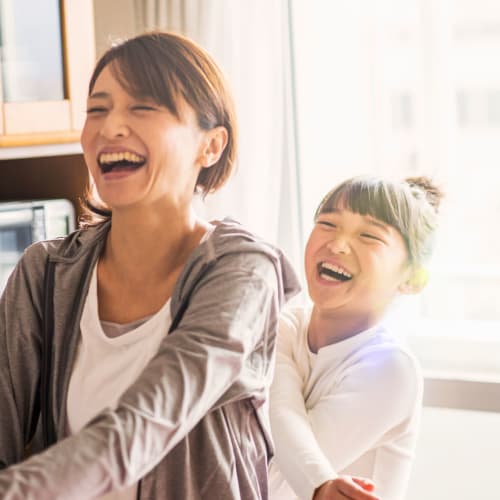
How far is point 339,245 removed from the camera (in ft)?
5.04

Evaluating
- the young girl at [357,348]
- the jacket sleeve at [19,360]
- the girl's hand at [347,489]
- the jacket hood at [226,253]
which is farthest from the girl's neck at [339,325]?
the jacket sleeve at [19,360]

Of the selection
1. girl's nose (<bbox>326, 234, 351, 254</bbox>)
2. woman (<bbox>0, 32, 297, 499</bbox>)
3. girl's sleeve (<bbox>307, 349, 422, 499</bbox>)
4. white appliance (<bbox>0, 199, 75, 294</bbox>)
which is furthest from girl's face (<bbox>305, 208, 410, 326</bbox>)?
white appliance (<bbox>0, 199, 75, 294</bbox>)

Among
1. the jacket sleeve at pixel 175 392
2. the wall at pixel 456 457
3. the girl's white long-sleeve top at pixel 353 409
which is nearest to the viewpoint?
the jacket sleeve at pixel 175 392

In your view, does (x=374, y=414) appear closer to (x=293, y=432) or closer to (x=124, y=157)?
(x=293, y=432)

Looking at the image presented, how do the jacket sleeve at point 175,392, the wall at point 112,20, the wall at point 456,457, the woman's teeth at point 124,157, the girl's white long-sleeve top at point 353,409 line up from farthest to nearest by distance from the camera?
the wall at point 112,20 < the wall at point 456,457 < the girl's white long-sleeve top at point 353,409 < the woman's teeth at point 124,157 < the jacket sleeve at point 175,392

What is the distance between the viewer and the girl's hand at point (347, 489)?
1.22 metres

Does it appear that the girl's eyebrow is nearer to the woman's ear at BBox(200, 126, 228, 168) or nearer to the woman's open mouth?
the woman's ear at BBox(200, 126, 228, 168)

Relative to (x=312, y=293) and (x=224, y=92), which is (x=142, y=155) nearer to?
(x=224, y=92)

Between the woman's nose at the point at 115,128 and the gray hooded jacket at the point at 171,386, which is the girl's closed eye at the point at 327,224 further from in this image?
the woman's nose at the point at 115,128

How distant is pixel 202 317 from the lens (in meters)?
0.99

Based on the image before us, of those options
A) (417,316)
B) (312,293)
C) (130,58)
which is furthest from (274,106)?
(130,58)

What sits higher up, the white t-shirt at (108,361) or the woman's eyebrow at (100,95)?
the woman's eyebrow at (100,95)

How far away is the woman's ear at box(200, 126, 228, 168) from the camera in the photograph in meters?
1.19

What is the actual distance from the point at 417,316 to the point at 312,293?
74 cm
